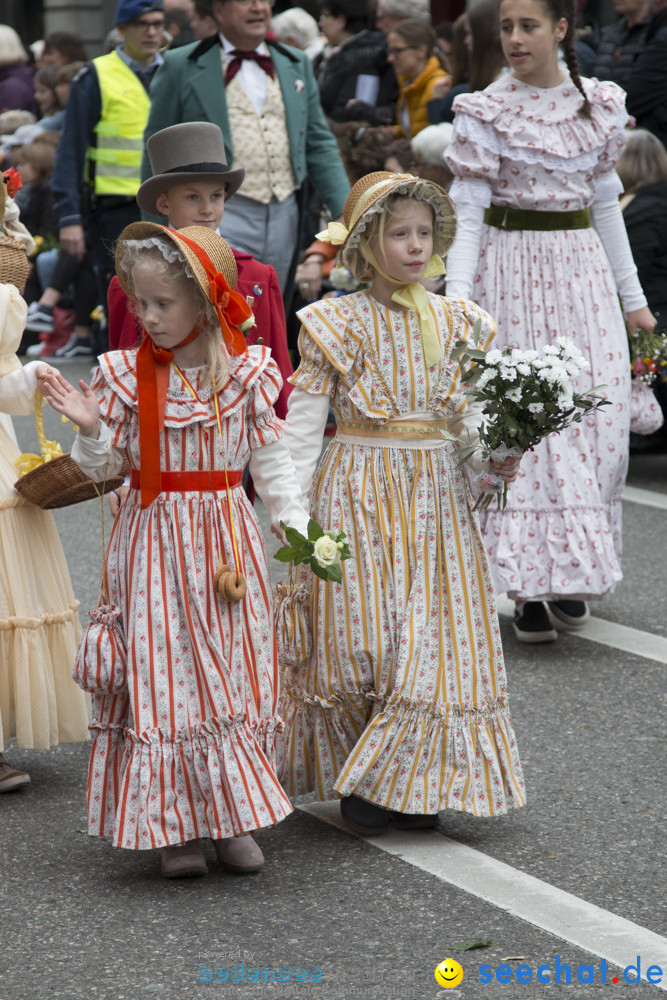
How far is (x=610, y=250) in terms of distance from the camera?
18.5ft

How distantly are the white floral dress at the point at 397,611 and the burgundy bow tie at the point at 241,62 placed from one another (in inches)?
105

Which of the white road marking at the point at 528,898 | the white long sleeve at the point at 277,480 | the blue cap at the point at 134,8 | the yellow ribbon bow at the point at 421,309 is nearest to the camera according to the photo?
the white road marking at the point at 528,898

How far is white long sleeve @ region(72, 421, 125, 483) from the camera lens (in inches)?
143

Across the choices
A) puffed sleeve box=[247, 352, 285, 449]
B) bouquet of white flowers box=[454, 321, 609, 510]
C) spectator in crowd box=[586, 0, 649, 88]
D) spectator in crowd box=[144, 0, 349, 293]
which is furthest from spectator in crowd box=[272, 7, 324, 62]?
puffed sleeve box=[247, 352, 285, 449]

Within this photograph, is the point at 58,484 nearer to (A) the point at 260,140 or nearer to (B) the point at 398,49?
(A) the point at 260,140

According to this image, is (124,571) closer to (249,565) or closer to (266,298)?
(249,565)

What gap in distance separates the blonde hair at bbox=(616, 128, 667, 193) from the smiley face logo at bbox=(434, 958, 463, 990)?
5.47 metres

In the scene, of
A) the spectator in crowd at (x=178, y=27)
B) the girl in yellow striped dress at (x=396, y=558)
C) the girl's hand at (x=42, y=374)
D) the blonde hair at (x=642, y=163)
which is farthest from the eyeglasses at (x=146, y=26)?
the girl's hand at (x=42, y=374)

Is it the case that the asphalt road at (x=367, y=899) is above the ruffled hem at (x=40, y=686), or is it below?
below

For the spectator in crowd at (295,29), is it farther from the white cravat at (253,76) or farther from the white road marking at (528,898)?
the white road marking at (528,898)

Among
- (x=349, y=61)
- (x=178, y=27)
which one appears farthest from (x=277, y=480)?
(x=178, y=27)

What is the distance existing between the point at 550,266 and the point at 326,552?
2.33m

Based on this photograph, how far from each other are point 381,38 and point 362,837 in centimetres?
795

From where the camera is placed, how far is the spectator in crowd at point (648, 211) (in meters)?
7.79
